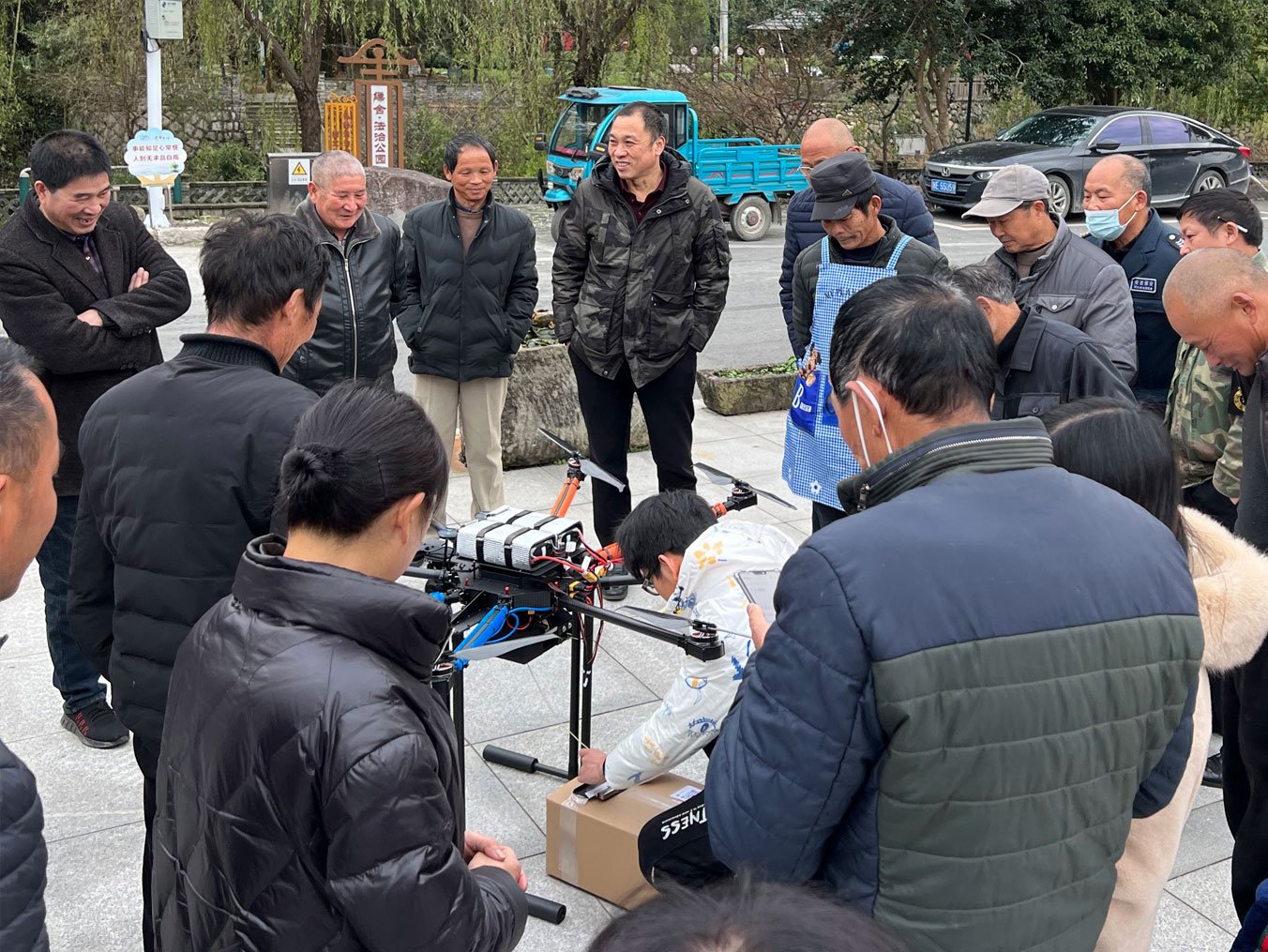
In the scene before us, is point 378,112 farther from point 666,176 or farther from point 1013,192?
point 1013,192

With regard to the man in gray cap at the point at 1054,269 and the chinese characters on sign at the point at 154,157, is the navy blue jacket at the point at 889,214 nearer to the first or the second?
the man in gray cap at the point at 1054,269

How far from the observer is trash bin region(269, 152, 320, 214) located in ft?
52.1

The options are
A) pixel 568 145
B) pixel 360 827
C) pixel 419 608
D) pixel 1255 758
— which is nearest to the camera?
pixel 360 827

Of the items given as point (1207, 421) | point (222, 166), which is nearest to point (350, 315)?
point (1207, 421)

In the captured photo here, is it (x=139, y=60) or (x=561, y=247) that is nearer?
(x=561, y=247)

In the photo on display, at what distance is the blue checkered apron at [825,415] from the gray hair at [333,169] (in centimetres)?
181

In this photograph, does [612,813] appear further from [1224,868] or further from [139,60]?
[139,60]

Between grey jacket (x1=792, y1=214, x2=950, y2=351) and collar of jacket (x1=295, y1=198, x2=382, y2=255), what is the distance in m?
1.69

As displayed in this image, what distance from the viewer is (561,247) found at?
5.22 metres

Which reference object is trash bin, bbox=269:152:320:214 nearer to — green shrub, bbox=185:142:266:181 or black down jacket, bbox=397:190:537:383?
green shrub, bbox=185:142:266:181

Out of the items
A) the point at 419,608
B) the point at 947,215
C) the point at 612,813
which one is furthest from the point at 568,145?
the point at 419,608

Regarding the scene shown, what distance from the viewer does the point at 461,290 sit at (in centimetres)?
539

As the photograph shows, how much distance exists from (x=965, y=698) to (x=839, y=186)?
9.68ft

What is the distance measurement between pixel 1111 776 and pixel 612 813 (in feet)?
5.43
